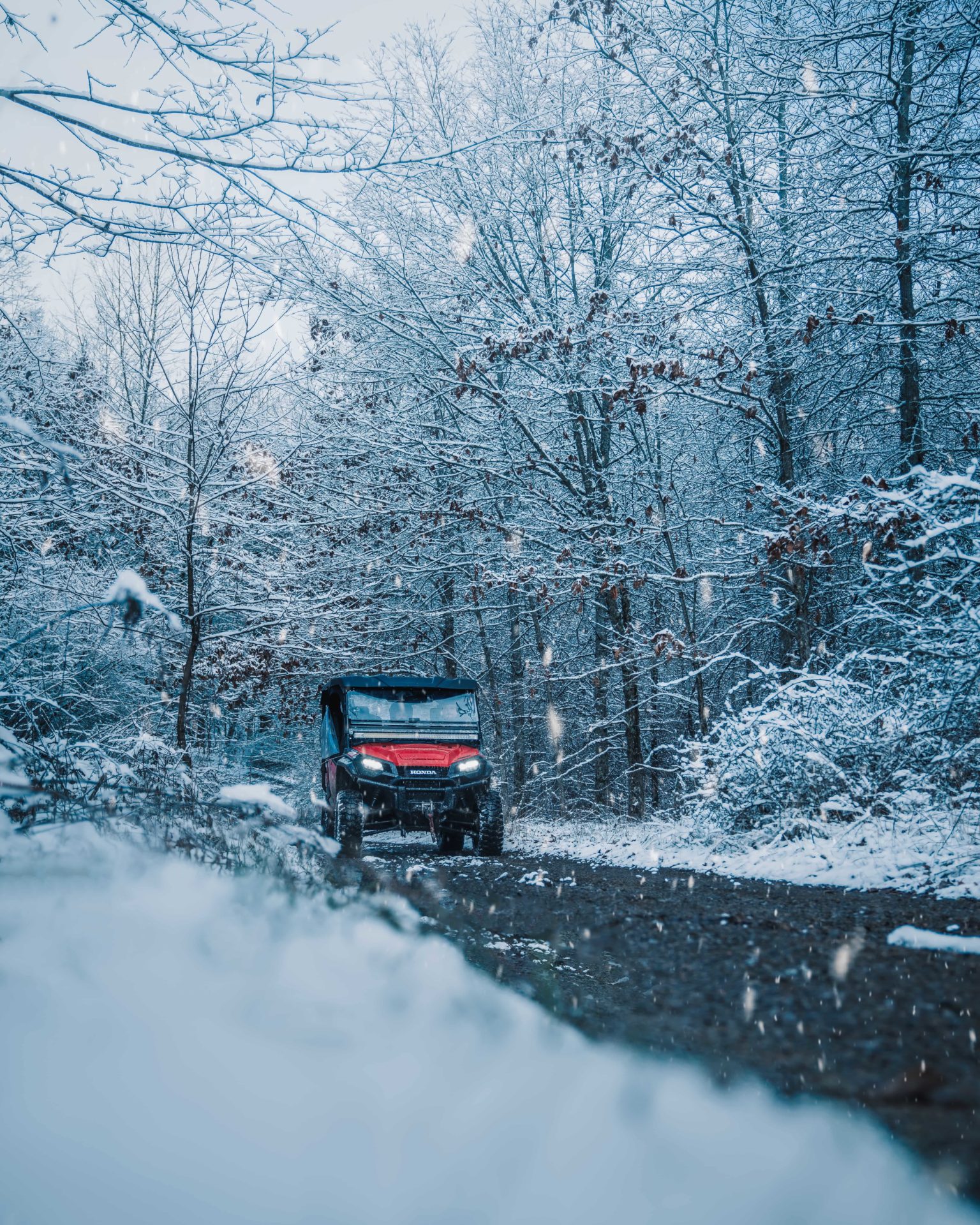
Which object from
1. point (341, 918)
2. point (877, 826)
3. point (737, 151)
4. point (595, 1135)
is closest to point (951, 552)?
point (877, 826)

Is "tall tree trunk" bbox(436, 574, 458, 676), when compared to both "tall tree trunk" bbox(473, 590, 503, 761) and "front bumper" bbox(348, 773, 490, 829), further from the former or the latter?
"front bumper" bbox(348, 773, 490, 829)

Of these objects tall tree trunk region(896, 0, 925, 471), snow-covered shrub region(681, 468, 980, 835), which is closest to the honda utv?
snow-covered shrub region(681, 468, 980, 835)

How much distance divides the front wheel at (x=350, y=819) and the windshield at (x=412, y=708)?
49.0 inches

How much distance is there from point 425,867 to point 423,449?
8804 mm

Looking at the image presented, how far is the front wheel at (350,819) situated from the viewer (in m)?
9.27

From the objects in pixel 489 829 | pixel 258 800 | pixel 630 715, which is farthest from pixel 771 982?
pixel 630 715

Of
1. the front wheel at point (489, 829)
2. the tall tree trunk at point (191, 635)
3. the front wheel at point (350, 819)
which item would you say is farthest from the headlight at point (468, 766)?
the tall tree trunk at point (191, 635)

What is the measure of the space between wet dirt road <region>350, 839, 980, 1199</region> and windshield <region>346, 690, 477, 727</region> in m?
4.70

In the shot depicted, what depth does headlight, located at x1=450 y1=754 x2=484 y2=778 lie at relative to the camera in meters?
9.86

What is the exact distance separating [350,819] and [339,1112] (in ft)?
25.1

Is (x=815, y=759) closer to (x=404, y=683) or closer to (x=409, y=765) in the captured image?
(x=409, y=765)

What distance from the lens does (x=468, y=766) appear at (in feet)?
32.7

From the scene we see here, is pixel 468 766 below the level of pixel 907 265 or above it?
below

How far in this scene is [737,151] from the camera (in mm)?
11133
